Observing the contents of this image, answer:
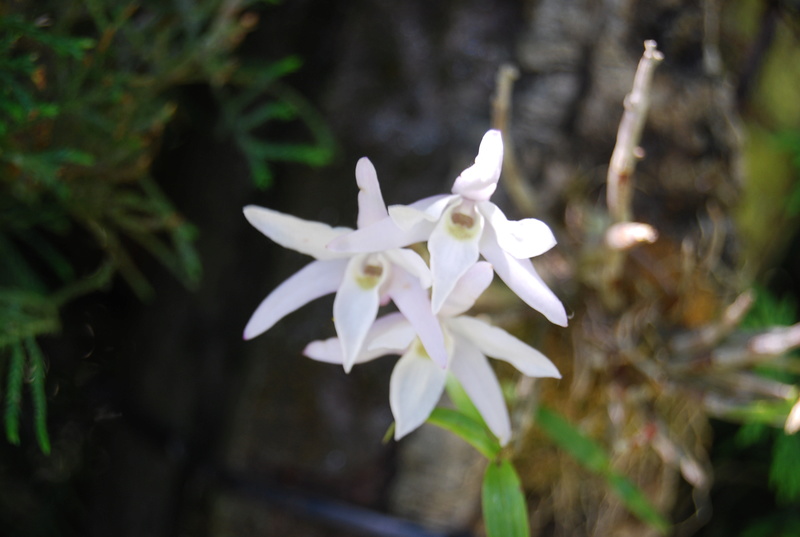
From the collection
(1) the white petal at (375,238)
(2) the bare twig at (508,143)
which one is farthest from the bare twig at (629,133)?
(1) the white petal at (375,238)

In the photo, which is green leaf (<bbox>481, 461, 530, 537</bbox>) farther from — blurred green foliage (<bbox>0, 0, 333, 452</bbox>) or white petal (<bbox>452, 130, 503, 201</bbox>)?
blurred green foliage (<bbox>0, 0, 333, 452</bbox>)

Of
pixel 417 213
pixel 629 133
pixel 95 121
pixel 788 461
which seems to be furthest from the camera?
pixel 788 461

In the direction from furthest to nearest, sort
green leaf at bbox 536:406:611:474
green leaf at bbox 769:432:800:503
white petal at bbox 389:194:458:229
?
green leaf at bbox 769:432:800:503, green leaf at bbox 536:406:611:474, white petal at bbox 389:194:458:229

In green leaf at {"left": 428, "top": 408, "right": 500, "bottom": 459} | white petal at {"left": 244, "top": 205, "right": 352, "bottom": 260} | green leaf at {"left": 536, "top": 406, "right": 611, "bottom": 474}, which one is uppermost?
white petal at {"left": 244, "top": 205, "right": 352, "bottom": 260}

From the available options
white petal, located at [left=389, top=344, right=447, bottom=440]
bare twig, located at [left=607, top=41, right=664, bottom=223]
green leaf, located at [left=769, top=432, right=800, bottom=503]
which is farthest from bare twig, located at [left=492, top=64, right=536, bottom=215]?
green leaf, located at [left=769, top=432, right=800, bottom=503]

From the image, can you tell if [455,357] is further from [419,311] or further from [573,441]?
[573,441]

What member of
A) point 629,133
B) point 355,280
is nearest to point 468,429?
point 355,280

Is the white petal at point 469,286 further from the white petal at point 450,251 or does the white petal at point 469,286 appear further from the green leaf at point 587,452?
the green leaf at point 587,452

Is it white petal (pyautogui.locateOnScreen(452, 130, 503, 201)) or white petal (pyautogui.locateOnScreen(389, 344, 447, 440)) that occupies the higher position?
white petal (pyautogui.locateOnScreen(452, 130, 503, 201))
